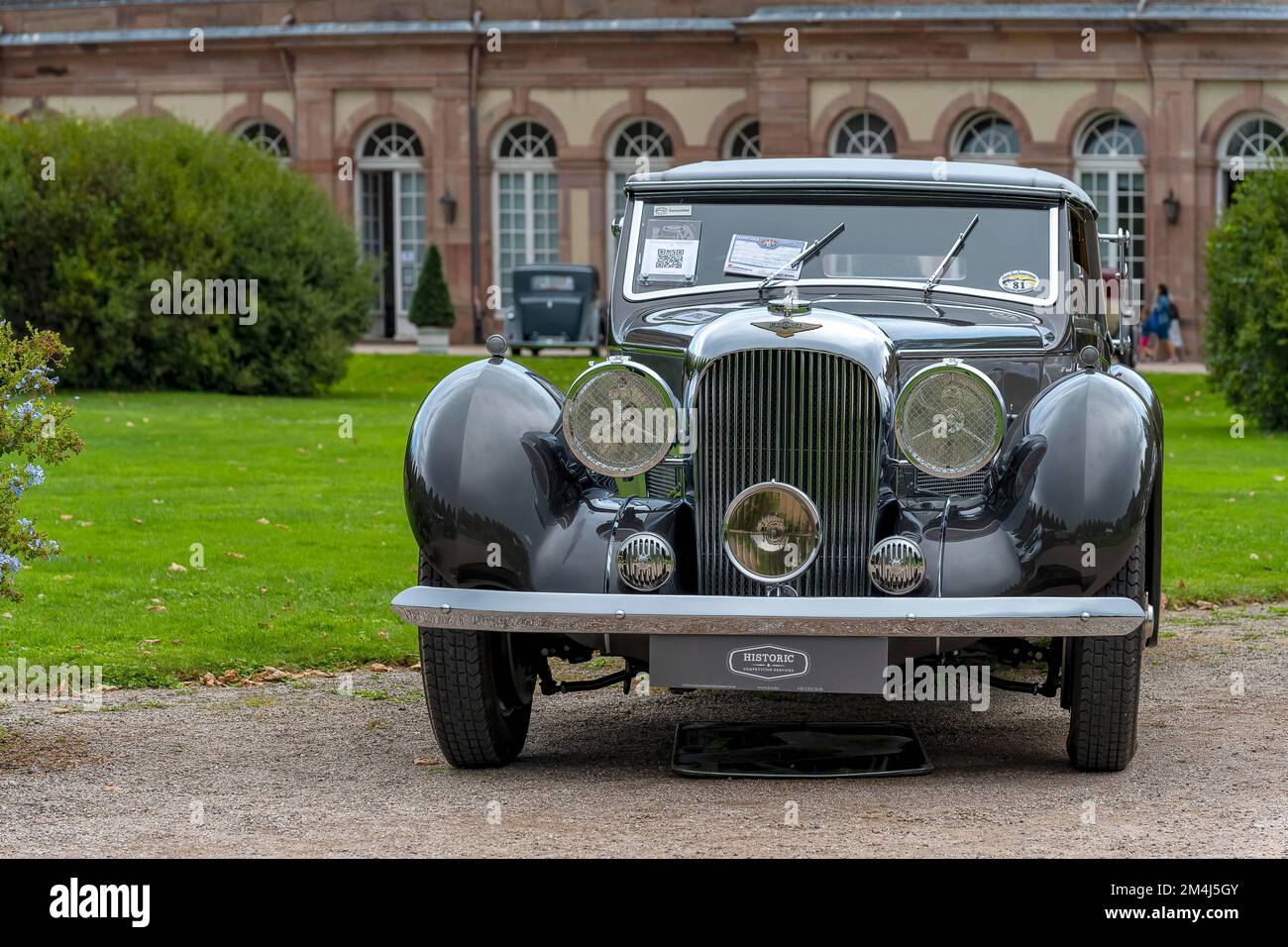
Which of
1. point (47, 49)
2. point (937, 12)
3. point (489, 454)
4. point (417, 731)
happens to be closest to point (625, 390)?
point (489, 454)

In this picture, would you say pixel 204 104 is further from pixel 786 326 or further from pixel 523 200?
pixel 786 326

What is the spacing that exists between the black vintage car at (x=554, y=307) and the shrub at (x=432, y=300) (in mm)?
1918

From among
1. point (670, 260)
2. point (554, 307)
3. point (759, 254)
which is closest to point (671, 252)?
point (670, 260)

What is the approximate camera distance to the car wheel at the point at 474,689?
6.56 metres

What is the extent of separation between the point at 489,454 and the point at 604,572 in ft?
1.85

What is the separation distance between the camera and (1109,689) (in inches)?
254

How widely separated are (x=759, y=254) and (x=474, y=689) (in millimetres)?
2210

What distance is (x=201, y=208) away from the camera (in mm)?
27375

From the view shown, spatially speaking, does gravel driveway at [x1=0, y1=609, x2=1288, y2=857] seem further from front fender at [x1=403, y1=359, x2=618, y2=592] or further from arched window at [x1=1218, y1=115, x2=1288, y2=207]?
arched window at [x1=1218, y1=115, x2=1288, y2=207]

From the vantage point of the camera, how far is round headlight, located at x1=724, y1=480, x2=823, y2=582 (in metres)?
6.43

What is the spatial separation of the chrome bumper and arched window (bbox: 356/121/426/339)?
1354 inches

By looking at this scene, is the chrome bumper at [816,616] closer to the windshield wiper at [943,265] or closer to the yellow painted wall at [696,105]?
the windshield wiper at [943,265]
